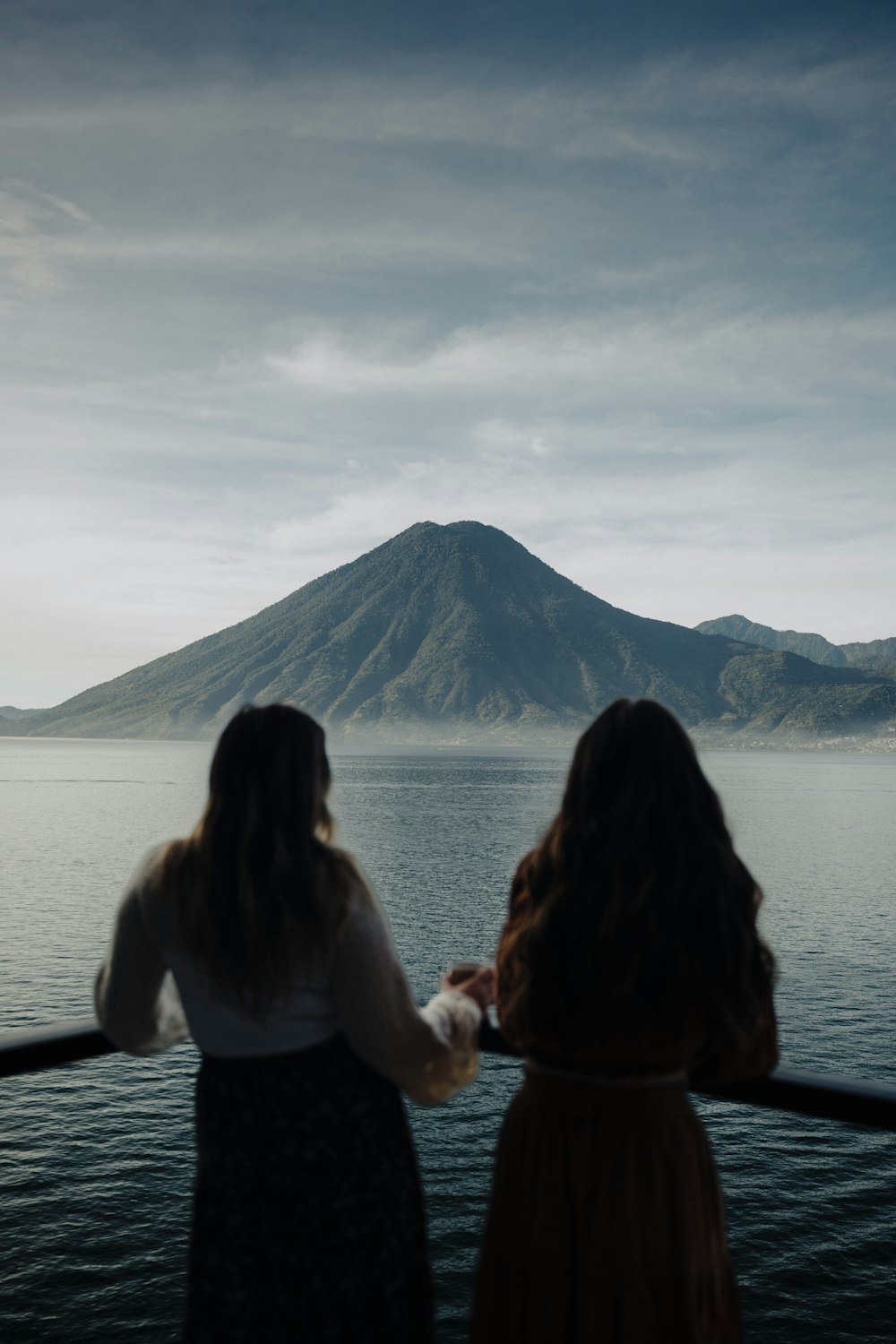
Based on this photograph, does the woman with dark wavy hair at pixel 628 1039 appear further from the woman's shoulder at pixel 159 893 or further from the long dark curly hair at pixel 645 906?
the woman's shoulder at pixel 159 893

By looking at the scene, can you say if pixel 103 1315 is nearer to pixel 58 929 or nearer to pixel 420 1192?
pixel 420 1192

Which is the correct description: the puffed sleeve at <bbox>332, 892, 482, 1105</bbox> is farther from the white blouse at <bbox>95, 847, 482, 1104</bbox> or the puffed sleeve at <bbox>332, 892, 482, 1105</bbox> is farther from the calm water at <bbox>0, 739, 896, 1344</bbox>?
the calm water at <bbox>0, 739, 896, 1344</bbox>

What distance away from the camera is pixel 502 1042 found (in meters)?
2.54

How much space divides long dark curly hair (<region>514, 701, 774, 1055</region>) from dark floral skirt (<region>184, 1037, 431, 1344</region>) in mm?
476

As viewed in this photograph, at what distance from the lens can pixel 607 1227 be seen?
2215mm

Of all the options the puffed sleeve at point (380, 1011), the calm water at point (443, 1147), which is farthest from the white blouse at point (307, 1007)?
the calm water at point (443, 1147)

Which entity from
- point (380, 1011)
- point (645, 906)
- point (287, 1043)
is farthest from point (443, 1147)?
point (645, 906)

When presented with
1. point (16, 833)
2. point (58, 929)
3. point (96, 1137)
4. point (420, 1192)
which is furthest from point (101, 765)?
point (420, 1192)

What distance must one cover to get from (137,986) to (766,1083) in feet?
4.85

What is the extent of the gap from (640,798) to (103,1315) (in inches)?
487

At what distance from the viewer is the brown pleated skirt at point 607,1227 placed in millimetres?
2199

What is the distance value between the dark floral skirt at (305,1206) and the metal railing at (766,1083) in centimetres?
40

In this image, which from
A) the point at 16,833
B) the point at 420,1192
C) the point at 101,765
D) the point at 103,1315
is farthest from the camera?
the point at 101,765

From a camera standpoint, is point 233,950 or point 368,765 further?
point 368,765
